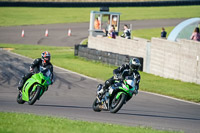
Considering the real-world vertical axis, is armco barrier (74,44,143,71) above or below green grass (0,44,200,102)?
above

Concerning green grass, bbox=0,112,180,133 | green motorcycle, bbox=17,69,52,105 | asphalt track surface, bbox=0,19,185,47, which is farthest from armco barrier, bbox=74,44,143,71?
green grass, bbox=0,112,180,133

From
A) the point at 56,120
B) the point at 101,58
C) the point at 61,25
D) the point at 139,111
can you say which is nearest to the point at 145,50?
the point at 101,58

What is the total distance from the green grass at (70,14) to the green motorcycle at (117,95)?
41558mm

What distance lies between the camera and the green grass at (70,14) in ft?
182

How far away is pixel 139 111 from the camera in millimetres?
13578

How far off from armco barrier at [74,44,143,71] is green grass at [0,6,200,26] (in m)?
23.4

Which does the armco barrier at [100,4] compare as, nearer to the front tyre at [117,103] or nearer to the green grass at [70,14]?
the green grass at [70,14]

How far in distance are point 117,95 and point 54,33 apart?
1404 inches

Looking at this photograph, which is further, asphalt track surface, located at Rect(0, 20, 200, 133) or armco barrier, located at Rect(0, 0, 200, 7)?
armco barrier, located at Rect(0, 0, 200, 7)

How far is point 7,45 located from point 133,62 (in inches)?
1097

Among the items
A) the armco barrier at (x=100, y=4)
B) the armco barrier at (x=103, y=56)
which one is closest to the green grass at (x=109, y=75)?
the armco barrier at (x=103, y=56)

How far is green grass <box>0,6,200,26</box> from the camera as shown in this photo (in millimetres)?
55500

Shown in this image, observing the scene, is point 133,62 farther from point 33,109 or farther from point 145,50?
point 145,50

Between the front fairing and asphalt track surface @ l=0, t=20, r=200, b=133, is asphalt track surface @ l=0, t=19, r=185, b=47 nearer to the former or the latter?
asphalt track surface @ l=0, t=20, r=200, b=133
